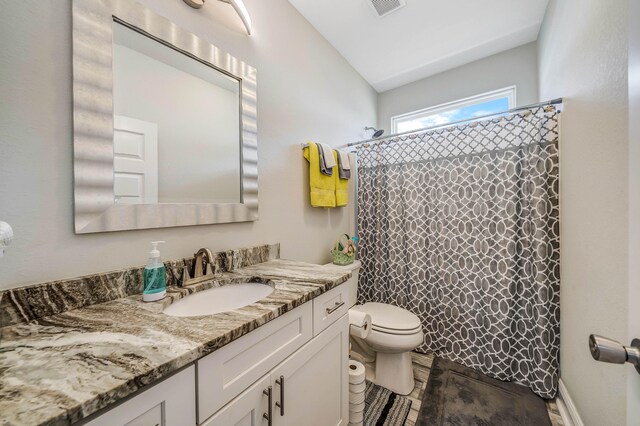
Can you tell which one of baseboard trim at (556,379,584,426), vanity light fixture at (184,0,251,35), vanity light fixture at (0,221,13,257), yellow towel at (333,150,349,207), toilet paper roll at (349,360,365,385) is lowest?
baseboard trim at (556,379,584,426)

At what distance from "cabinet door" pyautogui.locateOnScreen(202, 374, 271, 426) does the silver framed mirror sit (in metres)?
0.67

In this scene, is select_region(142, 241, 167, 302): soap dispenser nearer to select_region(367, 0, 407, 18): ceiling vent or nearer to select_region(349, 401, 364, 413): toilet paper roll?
select_region(349, 401, 364, 413): toilet paper roll

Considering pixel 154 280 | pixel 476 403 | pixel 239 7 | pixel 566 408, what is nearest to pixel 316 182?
pixel 239 7

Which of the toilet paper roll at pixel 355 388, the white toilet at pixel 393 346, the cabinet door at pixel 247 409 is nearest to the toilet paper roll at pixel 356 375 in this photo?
the toilet paper roll at pixel 355 388

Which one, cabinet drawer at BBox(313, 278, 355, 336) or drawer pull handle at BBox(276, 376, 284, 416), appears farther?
cabinet drawer at BBox(313, 278, 355, 336)

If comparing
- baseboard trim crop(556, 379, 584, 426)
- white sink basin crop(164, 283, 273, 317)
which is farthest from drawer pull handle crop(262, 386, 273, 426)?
baseboard trim crop(556, 379, 584, 426)

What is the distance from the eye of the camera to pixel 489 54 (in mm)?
2117

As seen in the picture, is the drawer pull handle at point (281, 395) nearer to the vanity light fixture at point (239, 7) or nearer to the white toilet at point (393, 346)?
the white toilet at point (393, 346)

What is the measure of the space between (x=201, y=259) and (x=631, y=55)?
1.32 m

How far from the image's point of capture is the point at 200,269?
1.02 meters

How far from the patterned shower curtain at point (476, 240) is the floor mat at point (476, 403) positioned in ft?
0.33

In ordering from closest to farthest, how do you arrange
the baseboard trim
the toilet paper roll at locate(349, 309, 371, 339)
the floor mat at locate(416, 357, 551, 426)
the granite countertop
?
the granite countertop < the baseboard trim < the floor mat at locate(416, 357, 551, 426) < the toilet paper roll at locate(349, 309, 371, 339)

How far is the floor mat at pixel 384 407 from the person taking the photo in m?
1.33

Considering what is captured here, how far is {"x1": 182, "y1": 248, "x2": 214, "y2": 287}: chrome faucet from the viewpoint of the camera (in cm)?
98
